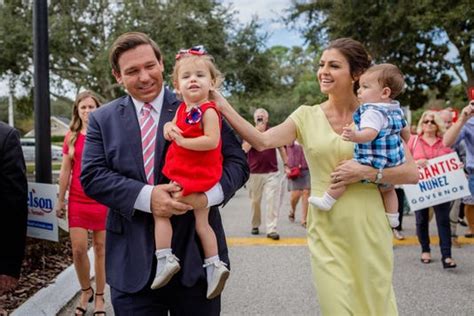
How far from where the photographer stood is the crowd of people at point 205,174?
2.48 m

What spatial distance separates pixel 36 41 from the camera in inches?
232

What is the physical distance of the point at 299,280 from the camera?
20.4 ft

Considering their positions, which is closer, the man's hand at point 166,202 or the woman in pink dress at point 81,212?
the man's hand at point 166,202

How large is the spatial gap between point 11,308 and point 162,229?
2929mm

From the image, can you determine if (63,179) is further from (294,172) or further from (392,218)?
(294,172)

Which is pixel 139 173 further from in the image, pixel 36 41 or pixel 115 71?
pixel 36 41

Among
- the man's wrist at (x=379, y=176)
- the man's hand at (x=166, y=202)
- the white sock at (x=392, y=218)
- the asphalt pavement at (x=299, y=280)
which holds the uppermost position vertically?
the man's wrist at (x=379, y=176)

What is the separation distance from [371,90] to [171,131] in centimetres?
119

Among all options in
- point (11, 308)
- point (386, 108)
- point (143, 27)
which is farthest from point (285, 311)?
point (143, 27)

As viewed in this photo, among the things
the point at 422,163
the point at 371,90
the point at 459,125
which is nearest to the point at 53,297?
the point at 371,90

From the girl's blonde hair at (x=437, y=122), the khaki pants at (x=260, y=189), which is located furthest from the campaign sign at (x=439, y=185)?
the khaki pants at (x=260, y=189)

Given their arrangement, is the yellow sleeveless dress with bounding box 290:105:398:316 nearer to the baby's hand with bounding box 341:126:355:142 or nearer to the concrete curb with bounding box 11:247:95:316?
the baby's hand with bounding box 341:126:355:142

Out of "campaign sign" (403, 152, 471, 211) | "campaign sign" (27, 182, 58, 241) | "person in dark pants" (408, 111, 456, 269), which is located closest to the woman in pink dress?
"campaign sign" (27, 182, 58, 241)

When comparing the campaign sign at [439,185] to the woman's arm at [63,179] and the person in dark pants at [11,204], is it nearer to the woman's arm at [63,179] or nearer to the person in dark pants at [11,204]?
the woman's arm at [63,179]
